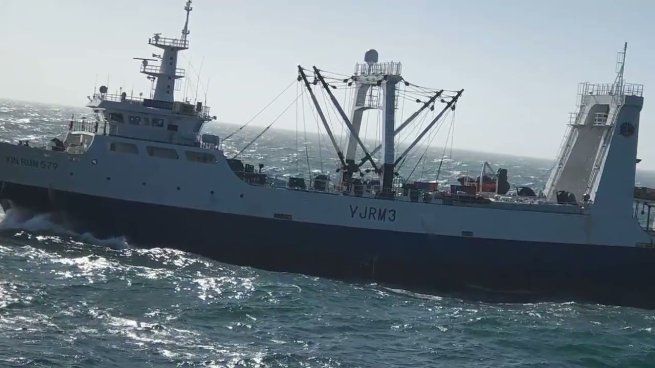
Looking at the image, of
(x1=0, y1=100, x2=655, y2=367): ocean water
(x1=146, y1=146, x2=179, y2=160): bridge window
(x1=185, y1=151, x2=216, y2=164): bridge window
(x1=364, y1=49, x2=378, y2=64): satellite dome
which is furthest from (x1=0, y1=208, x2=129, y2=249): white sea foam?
(x1=364, y1=49, x2=378, y2=64): satellite dome

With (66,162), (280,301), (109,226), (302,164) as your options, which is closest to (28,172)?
(66,162)

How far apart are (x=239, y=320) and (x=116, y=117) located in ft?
43.0

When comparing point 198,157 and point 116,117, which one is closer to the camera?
point 198,157

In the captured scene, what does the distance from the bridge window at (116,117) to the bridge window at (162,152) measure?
196cm

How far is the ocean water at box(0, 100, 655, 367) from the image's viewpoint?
22047mm

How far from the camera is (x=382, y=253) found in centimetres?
3456

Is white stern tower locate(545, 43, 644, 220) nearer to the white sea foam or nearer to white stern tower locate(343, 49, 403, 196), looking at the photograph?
white stern tower locate(343, 49, 403, 196)

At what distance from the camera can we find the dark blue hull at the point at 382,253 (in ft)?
112

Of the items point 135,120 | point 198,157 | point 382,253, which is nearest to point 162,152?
point 198,157

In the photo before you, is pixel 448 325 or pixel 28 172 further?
pixel 28 172

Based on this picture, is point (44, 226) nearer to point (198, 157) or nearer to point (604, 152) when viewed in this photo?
point (198, 157)

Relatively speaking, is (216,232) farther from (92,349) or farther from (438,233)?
(92,349)

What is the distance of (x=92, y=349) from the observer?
69.8ft

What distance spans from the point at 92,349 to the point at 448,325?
40.7 feet
